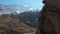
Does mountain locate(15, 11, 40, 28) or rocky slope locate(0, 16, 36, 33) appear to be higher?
mountain locate(15, 11, 40, 28)

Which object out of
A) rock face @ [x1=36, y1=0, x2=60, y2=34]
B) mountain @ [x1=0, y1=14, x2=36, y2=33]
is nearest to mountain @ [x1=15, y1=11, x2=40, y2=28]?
mountain @ [x1=0, y1=14, x2=36, y2=33]

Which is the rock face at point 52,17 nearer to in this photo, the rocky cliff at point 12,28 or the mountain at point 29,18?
the rocky cliff at point 12,28

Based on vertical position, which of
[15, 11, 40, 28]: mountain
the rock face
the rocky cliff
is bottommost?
the rock face

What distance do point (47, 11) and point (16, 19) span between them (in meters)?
18.8

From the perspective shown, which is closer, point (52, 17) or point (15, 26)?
point (52, 17)

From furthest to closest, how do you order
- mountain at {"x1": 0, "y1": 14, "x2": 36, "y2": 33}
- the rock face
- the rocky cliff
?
1. mountain at {"x1": 0, "y1": 14, "x2": 36, "y2": 33}
2. the rocky cliff
3. the rock face

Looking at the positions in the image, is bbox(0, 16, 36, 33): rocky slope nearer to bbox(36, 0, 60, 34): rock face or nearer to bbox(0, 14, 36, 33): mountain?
bbox(0, 14, 36, 33): mountain

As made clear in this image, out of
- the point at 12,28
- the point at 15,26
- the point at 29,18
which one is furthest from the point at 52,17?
the point at 29,18

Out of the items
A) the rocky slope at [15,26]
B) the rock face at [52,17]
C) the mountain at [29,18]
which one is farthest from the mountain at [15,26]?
the rock face at [52,17]

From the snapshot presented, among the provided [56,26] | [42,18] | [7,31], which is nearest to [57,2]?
[56,26]

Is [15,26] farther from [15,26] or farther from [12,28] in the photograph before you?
[12,28]

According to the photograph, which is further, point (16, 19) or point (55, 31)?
point (16, 19)

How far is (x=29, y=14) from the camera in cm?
2553

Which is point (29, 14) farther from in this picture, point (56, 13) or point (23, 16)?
point (56, 13)
